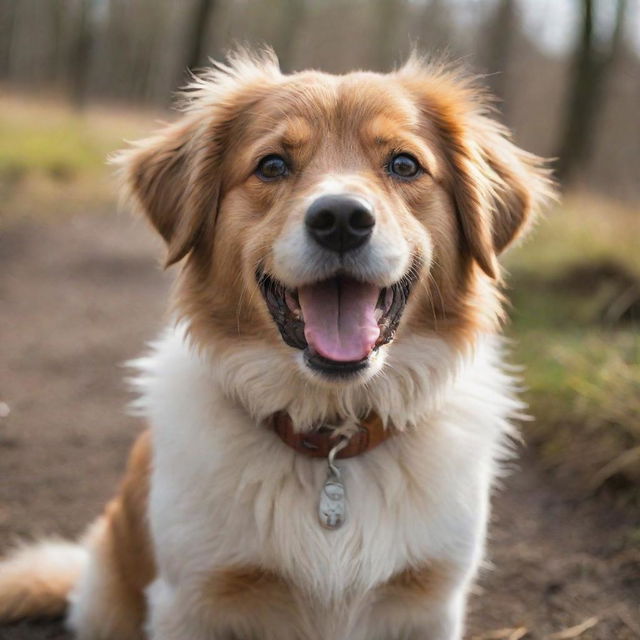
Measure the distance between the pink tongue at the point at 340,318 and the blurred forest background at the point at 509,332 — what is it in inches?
51.5

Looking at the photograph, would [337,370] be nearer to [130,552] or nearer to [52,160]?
[130,552]

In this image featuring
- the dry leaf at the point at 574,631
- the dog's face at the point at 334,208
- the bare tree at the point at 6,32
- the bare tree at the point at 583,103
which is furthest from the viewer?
the bare tree at the point at 6,32

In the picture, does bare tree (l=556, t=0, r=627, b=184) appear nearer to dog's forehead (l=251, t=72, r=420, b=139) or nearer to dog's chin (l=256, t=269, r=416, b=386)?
dog's forehead (l=251, t=72, r=420, b=139)

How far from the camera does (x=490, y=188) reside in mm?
2877

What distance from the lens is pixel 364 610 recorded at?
2537mm

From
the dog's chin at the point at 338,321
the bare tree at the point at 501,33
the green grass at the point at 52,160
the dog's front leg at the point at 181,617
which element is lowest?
the green grass at the point at 52,160

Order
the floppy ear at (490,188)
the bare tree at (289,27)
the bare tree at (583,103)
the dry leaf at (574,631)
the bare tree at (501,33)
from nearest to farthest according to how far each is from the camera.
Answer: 1. the floppy ear at (490,188)
2. the dry leaf at (574,631)
3. the bare tree at (583,103)
4. the bare tree at (501,33)
5. the bare tree at (289,27)

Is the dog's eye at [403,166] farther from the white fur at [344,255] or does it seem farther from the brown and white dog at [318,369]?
the white fur at [344,255]

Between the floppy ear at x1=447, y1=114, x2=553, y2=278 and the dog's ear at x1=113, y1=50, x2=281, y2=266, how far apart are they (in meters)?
0.77

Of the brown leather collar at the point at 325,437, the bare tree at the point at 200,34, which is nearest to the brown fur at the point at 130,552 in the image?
the brown leather collar at the point at 325,437

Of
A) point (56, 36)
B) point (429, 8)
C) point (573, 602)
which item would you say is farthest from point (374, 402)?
point (56, 36)

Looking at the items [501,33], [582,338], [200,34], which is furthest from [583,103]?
[582,338]

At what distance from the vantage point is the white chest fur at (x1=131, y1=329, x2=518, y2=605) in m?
2.47

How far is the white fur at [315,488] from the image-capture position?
248 centimetres
